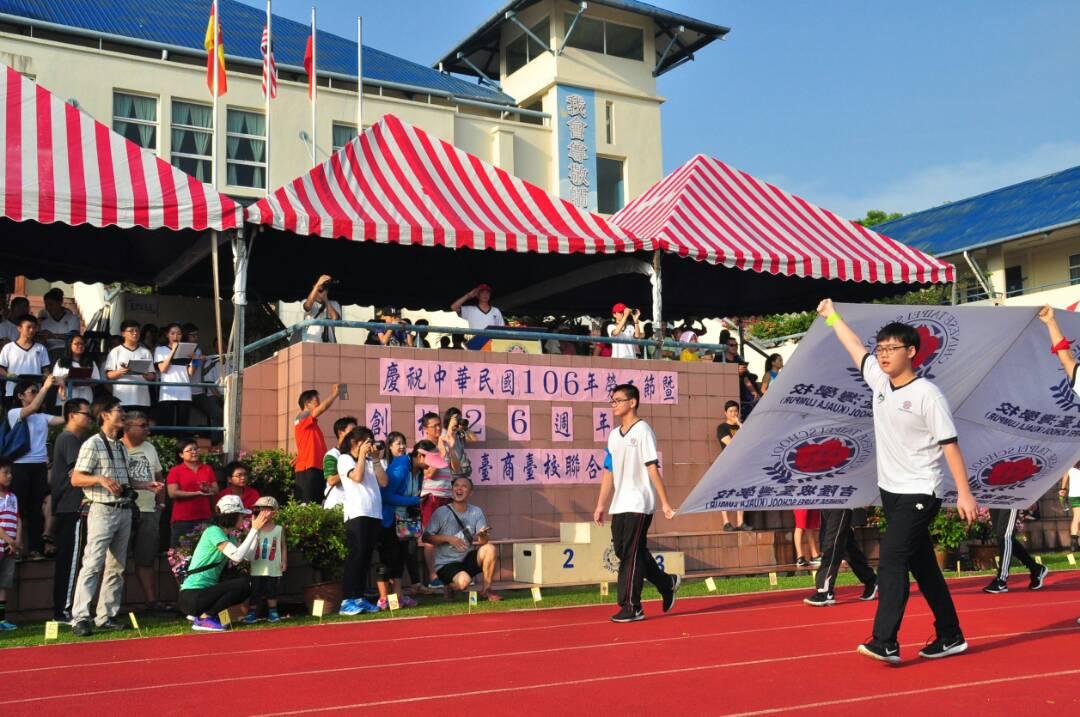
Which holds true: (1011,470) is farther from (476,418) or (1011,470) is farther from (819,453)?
(476,418)

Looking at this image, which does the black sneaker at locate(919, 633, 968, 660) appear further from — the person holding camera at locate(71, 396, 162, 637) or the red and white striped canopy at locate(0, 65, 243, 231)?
the red and white striped canopy at locate(0, 65, 243, 231)

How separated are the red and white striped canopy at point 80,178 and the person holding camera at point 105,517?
3516 mm

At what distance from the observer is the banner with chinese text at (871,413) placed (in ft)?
26.8

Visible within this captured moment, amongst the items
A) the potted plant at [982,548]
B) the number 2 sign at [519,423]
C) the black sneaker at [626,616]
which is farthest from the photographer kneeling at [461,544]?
the potted plant at [982,548]

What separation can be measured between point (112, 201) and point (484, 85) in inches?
995

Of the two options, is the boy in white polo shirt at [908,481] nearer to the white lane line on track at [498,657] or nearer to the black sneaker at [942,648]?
the black sneaker at [942,648]

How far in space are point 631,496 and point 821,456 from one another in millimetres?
1506

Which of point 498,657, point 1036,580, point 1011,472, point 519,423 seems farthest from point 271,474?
point 1036,580

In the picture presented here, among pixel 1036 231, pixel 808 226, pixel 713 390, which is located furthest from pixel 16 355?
pixel 1036 231

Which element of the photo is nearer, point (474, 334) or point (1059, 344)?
point (1059, 344)

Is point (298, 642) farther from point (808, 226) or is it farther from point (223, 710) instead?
Answer: point (808, 226)

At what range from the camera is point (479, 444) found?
13508 millimetres

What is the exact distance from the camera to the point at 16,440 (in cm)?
1056

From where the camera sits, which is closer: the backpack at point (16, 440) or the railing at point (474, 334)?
the backpack at point (16, 440)
